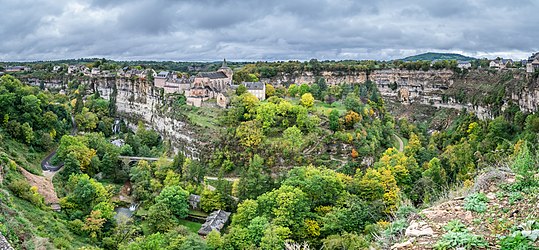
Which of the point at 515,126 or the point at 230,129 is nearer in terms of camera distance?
the point at 515,126

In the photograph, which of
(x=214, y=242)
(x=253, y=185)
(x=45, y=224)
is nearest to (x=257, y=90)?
(x=253, y=185)

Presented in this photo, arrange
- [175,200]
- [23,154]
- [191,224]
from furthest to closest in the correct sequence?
[23,154] → [191,224] → [175,200]

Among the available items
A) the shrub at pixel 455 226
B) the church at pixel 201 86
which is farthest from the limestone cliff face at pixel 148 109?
the shrub at pixel 455 226

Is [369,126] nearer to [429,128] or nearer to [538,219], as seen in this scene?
[429,128]

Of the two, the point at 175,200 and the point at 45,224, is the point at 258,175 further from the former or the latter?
the point at 45,224

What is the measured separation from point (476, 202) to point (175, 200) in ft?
90.8

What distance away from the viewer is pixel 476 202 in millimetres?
7094

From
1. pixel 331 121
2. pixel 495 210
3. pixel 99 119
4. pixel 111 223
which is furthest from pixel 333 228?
pixel 99 119

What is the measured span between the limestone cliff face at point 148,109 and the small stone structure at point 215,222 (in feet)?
43.7

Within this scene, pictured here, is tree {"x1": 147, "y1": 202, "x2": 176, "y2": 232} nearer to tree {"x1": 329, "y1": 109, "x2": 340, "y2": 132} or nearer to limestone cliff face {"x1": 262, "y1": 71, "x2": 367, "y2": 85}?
tree {"x1": 329, "y1": 109, "x2": 340, "y2": 132}

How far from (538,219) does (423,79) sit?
7438 cm

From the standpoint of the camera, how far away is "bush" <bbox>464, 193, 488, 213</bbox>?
22.7 feet

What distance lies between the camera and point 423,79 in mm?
76125

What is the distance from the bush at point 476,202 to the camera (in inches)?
272
